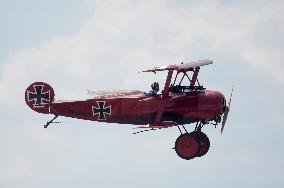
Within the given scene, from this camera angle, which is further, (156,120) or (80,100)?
(80,100)

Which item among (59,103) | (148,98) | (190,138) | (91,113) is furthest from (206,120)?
(59,103)

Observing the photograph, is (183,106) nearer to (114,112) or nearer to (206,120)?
(206,120)

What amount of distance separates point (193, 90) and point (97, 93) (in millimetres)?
5722

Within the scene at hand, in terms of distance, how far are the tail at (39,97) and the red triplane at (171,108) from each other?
1.88 meters

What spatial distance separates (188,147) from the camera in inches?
1073

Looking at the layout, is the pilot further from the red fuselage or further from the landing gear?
the landing gear

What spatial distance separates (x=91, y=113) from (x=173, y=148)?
15.9ft

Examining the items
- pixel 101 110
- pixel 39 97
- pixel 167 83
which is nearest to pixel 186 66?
pixel 167 83

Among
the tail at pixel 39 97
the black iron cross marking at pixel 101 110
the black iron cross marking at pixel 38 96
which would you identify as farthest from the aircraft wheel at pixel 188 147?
the black iron cross marking at pixel 38 96

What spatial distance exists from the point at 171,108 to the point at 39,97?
7762 millimetres

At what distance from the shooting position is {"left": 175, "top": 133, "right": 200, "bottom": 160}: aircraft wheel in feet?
89.2

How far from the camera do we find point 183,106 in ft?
89.9

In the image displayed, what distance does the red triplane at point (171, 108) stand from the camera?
27125 mm

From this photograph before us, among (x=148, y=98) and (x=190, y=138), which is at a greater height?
(x=148, y=98)
